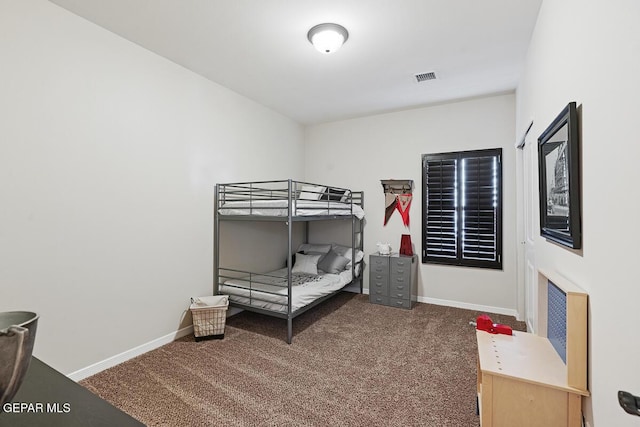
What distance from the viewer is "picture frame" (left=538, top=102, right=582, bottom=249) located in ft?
4.68

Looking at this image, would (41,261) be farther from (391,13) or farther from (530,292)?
(530,292)

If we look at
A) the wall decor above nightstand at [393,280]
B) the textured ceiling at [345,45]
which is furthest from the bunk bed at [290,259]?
the textured ceiling at [345,45]

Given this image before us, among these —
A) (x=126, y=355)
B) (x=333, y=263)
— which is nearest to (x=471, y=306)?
(x=333, y=263)

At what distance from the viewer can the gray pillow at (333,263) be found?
4.34 m

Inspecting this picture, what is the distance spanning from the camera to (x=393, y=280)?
407 cm

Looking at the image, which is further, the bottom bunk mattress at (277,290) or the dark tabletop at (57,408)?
the bottom bunk mattress at (277,290)

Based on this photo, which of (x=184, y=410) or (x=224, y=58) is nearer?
(x=184, y=410)

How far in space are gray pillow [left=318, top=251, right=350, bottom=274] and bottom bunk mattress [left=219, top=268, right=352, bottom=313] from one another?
33 cm

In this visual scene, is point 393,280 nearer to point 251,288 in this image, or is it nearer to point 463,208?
point 463,208

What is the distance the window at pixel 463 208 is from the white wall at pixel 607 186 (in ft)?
7.70

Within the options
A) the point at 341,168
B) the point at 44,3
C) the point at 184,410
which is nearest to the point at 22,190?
the point at 44,3

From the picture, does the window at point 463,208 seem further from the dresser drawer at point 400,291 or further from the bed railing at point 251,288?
the bed railing at point 251,288

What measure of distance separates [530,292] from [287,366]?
2.29 metres

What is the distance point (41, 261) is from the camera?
2.14m
